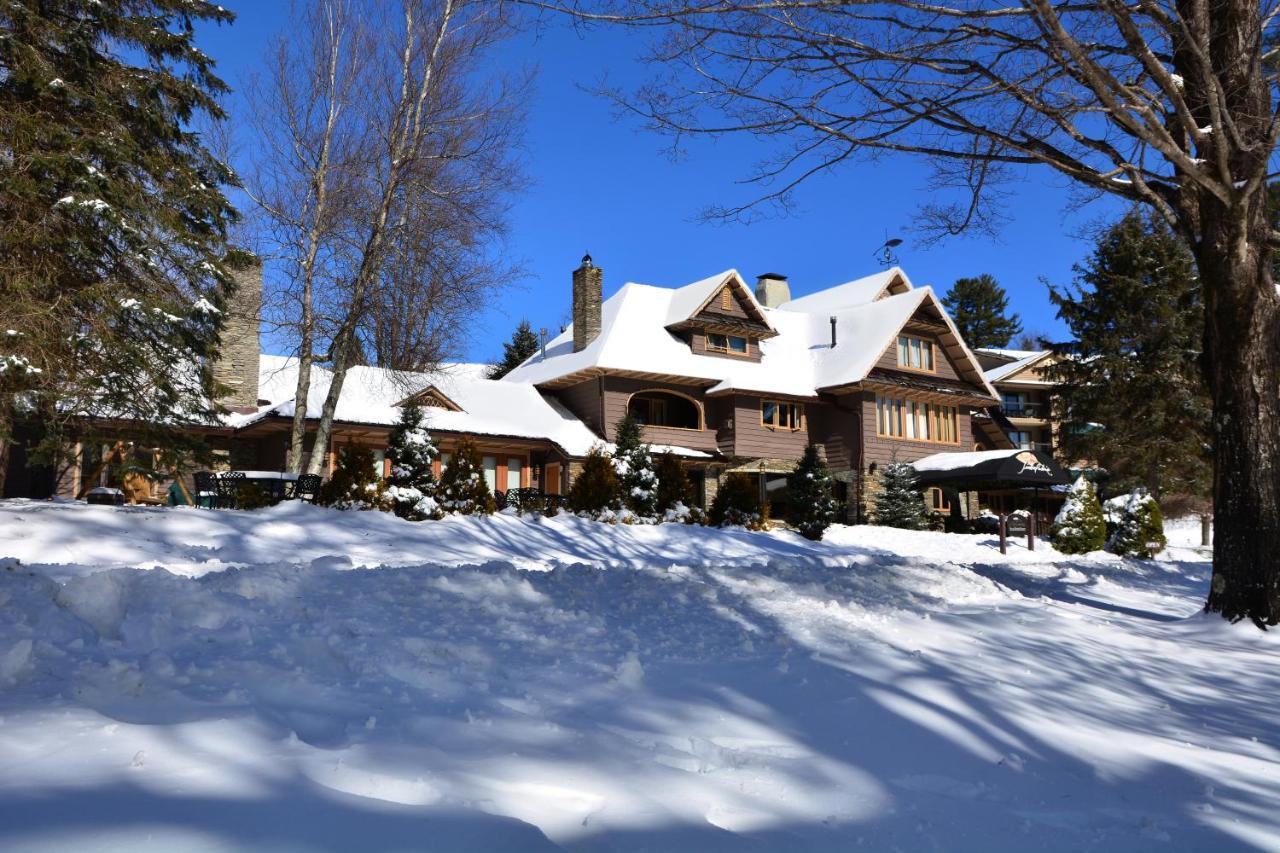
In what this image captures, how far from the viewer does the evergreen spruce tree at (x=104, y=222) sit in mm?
13539

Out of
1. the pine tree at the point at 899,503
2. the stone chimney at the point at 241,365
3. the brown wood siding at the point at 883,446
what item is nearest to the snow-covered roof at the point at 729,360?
the brown wood siding at the point at 883,446

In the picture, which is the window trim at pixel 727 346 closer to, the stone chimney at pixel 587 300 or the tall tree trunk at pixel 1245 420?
the stone chimney at pixel 587 300

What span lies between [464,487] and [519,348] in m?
36.2

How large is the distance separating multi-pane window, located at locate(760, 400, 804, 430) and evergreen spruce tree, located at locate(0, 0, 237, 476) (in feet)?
65.7

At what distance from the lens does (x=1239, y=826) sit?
12.4ft

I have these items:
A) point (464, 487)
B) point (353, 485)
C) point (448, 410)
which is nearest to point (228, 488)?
point (353, 485)

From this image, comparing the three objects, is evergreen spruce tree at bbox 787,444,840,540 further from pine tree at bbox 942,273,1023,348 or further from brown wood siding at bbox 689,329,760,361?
pine tree at bbox 942,273,1023,348

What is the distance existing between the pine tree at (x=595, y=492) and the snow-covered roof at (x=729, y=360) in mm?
11125

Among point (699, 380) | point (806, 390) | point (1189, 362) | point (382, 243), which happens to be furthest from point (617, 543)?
point (1189, 362)

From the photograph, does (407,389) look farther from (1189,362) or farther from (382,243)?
(1189,362)

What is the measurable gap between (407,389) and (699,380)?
10.6 m

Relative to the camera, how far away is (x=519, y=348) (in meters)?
53.6

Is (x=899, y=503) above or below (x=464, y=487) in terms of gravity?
below

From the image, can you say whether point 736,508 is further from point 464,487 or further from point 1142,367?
point 1142,367
